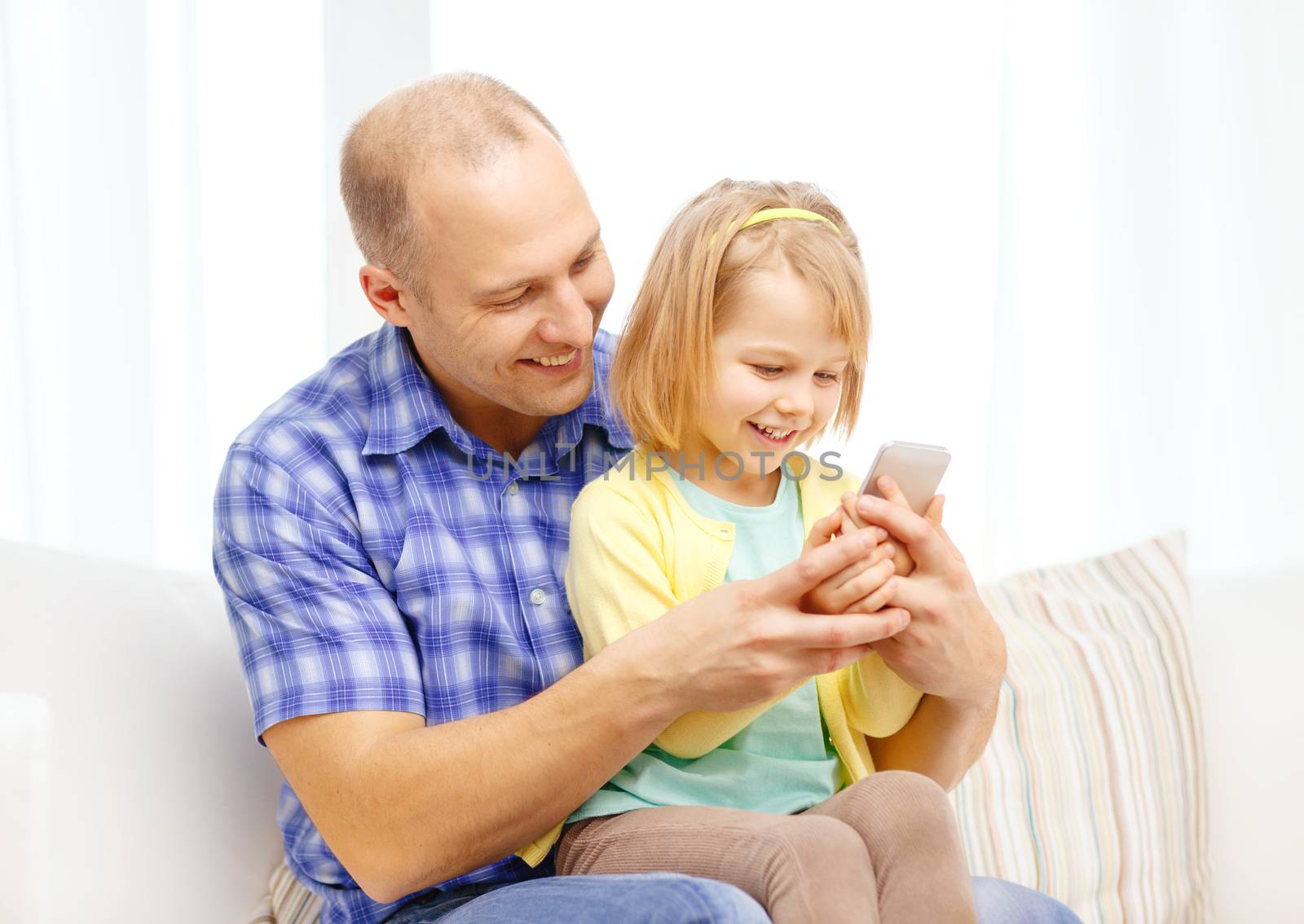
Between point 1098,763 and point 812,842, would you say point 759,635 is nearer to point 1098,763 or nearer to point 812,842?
point 812,842

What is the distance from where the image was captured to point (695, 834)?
130cm

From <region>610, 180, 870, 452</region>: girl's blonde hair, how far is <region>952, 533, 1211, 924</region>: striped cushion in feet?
2.60

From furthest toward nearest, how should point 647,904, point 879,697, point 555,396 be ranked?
point 555,396, point 879,697, point 647,904

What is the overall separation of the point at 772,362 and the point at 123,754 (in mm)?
933

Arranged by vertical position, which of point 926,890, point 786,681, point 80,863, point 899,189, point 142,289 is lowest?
point 80,863

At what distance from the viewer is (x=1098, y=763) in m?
2.04

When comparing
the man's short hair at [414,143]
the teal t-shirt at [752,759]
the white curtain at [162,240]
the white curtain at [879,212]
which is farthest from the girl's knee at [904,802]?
the white curtain at [162,240]

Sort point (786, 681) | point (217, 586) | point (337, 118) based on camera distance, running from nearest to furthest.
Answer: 1. point (786, 681)
2. point (217, 586)
3. point (337, 118)

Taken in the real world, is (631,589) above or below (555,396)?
below

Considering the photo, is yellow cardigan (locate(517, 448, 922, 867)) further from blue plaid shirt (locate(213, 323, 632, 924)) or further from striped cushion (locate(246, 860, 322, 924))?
striped cushion (locate(246, 860, 322, 924))

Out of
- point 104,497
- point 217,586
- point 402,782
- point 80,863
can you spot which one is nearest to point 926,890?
A: point 402,782

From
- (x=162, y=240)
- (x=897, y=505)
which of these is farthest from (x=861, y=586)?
(x=162, y=240)

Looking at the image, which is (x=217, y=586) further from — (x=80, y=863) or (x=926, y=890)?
(x=926, y=890)

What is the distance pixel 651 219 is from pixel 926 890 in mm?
1817
